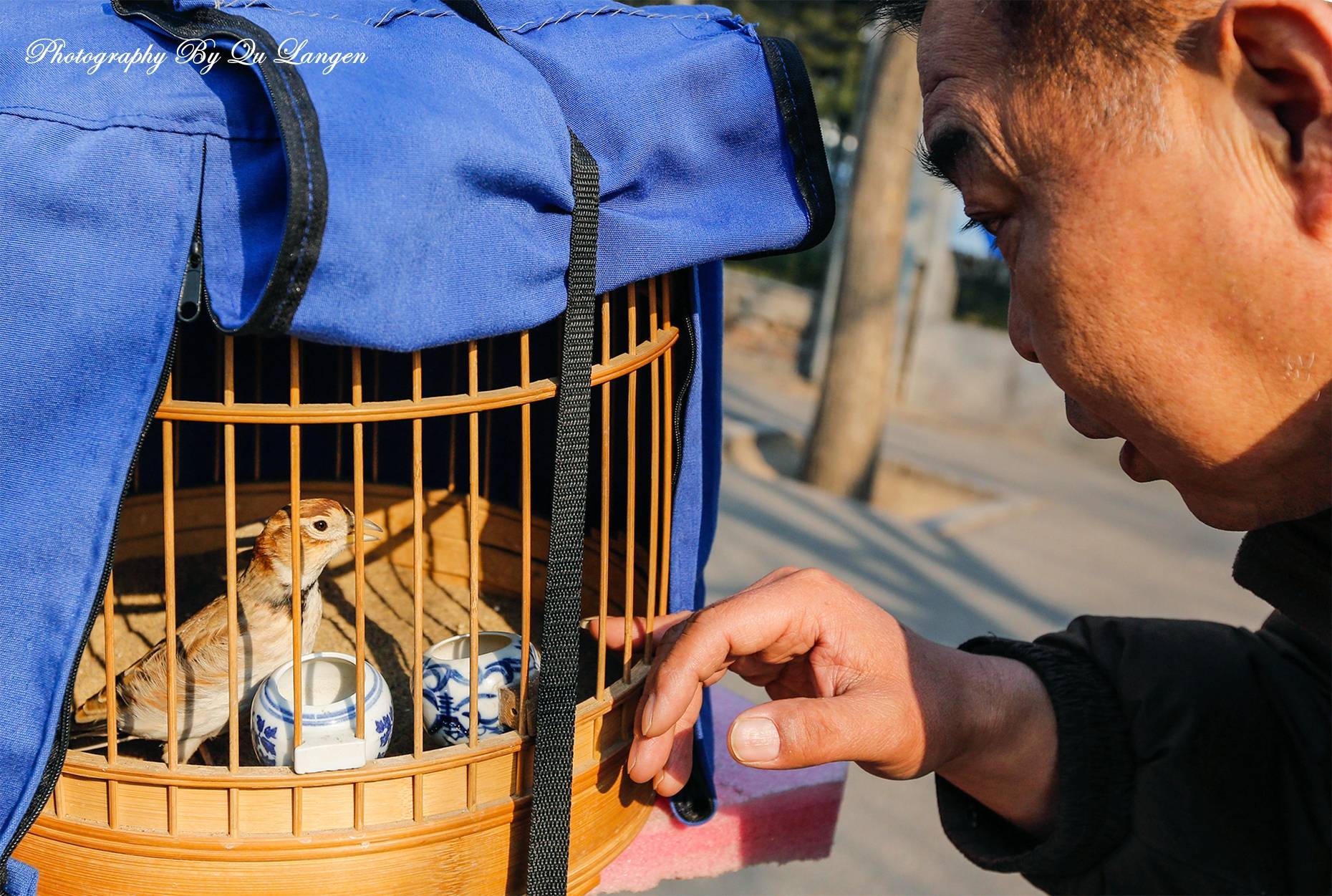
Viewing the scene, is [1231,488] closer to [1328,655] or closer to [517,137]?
[1328,655]

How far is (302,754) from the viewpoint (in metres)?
0.85

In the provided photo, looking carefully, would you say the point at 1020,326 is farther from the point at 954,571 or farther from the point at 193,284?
the point at 954,571

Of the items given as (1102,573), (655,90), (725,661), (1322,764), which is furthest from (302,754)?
(1102,573)

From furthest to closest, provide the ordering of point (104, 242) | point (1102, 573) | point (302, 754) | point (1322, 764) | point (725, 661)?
point (1102, 573)
point (1322, 764)
point (725, 661)
point (302, 754)
point (104, 242)

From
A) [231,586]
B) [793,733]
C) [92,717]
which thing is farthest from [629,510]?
[92,717]

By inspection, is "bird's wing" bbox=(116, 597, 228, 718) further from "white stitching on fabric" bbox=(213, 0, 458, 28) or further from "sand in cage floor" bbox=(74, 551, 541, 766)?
"white stitching on fabric" bbox=(213, 0, 458, 28)

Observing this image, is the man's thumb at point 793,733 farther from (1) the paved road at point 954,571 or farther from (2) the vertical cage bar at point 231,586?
(1) the paved road at point 954,571

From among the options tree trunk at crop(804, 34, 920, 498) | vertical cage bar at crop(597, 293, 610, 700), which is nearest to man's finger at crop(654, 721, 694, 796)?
vertical cage bar at crop(597, 293, 610, 700)

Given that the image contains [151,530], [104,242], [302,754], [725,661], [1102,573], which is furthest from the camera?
[1102,573]

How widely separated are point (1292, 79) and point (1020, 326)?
28 centimetres

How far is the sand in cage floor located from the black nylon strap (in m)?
0.28

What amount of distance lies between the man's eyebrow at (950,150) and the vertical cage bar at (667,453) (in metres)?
0.28

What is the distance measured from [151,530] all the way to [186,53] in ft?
2.88

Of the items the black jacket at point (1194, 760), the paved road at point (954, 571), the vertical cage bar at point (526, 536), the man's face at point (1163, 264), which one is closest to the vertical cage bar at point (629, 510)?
the vertical cage bar at point (526, 536)
